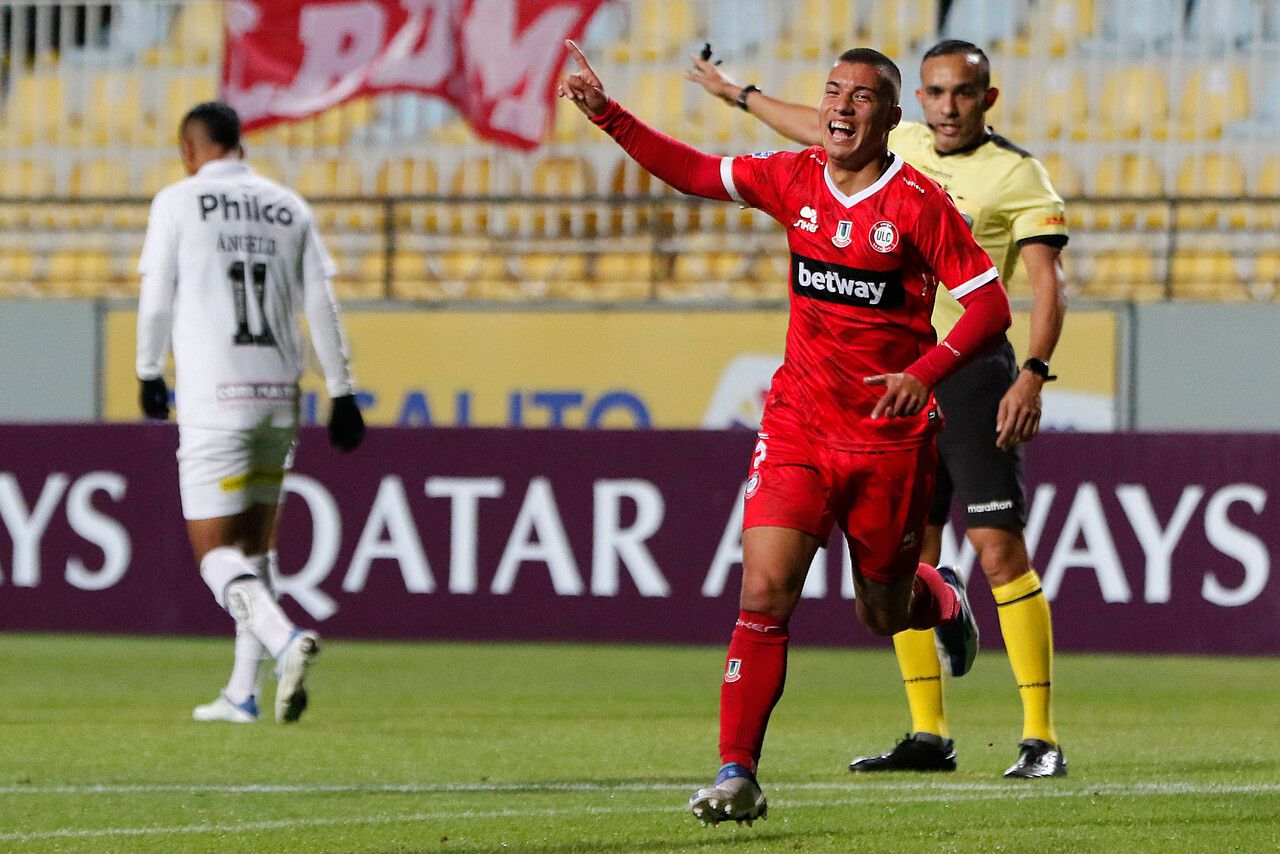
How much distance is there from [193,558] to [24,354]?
2900mm

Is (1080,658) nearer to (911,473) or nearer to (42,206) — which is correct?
(911,473)

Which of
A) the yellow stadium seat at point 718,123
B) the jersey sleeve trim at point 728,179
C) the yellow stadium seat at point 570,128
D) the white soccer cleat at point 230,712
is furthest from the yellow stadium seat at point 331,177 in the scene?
the jersey sleeve trim at point 728,179

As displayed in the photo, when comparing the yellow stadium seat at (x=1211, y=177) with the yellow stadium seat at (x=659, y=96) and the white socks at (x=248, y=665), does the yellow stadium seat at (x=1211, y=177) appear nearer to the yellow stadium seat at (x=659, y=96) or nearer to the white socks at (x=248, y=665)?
the yellow stadium seat at (x=659, y=96)

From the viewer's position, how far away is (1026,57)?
1370 cm

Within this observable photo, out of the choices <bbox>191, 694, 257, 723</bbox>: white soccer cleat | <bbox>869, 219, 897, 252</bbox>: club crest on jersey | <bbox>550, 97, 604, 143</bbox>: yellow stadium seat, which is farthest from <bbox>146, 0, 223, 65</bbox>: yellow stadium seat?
<bbox>869, 219, 897, 252</bbox>: club crest on jersey

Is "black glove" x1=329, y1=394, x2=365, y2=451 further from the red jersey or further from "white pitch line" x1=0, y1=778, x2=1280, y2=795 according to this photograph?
the red jersey

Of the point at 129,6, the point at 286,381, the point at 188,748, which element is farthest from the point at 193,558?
the point at 129,6

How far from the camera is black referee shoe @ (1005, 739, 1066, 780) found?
5852 mm

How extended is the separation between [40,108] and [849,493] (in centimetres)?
1078

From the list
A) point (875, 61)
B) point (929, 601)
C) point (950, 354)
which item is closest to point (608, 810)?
point (929, 601)

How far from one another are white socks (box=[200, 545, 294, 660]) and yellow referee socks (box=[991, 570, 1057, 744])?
2.10 meters

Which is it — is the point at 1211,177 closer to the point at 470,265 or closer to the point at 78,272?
the point at 470,265

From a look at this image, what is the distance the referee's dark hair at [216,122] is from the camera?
7.43 meters

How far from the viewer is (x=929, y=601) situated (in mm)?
5750
